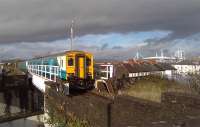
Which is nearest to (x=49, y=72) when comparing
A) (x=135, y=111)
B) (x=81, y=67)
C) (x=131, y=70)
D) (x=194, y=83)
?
(x=81, y=67)

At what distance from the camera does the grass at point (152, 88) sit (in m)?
→ 23.6

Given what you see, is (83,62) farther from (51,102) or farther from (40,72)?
(51,102)

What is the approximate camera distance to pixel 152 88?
25.2m

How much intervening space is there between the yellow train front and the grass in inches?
154

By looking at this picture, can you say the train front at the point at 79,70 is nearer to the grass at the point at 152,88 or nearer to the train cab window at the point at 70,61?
the train cab window at the point at 70,61

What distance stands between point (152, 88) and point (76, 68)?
6.83 meters

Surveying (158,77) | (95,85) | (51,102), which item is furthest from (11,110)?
(158,77)

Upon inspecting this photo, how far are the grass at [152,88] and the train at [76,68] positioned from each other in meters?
3.95

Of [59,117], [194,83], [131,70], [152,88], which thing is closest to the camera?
[59,117]

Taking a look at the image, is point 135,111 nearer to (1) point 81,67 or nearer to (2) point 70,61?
(2) point 70,61

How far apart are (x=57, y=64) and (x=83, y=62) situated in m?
2.13

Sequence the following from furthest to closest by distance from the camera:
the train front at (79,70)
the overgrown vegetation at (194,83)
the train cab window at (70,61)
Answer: the train cab window at (70,61)
the train front at (79,70)
the overgrown vegetation at (194,83)

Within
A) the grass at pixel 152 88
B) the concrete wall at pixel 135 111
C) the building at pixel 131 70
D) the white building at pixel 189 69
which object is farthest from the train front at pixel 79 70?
the concrete wall at pixel 135 111

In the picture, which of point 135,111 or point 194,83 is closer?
point 135,111
